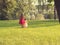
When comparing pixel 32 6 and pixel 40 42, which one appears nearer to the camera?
pixel 40 42

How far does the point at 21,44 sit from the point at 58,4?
35.0 ft

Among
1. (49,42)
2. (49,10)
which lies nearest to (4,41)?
(49,42)

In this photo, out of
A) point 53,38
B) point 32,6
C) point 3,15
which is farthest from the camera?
point 32,6

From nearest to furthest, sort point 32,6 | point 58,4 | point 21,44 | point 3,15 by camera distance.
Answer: point 21,44 < point 58,4 < point 3,15 < point 32,6

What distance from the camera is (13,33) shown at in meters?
11.9

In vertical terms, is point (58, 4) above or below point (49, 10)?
above

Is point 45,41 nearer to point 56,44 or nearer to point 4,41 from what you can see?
point 56,44

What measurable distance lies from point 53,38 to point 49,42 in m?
0.39

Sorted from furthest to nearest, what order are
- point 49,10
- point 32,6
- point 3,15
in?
1. point 49,10
2. point 32,6
3. point 3,15

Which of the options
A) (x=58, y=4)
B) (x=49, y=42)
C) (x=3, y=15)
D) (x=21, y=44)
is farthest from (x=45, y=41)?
(x=3, y=15)

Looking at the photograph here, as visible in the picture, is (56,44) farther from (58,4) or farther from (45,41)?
(58,4)

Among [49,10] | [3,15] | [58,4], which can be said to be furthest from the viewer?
[49,10]

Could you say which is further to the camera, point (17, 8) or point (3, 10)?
point (17, 8)

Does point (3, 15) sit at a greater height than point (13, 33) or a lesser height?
lesser
